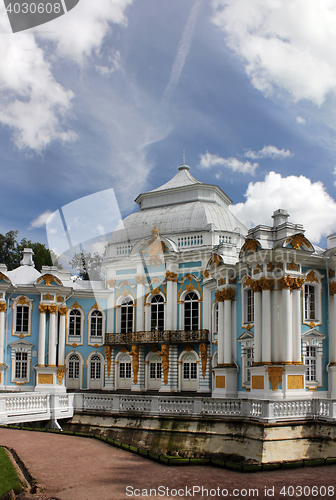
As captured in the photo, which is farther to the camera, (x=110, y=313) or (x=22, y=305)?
(x=110, y=313)

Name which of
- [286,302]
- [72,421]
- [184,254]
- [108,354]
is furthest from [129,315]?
[286,302]

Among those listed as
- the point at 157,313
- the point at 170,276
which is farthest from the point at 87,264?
the point at 170,276

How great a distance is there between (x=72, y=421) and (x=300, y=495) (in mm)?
10306

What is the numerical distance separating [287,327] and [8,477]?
10433 mm

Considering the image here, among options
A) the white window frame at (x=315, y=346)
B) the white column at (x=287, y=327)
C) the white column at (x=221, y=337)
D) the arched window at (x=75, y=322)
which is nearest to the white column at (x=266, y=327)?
the white column at (x=287, y=327)

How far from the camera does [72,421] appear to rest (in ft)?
60.5

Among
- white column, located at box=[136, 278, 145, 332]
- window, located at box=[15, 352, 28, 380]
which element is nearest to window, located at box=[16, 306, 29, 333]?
window, located at box=[15, 352, 28, 380]

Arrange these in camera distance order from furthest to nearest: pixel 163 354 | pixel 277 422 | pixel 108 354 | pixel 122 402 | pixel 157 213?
pixel 157 213 → pixel 108 354 → pixel 163 354 → pixel 122 402 → pixel 277 422

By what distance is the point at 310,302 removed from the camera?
19.0 m

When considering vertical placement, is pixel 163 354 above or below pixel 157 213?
below

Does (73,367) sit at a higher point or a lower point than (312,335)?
lower

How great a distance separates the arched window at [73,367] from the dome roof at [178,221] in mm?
A: 6844

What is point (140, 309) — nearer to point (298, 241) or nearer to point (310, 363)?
point (310, 363)

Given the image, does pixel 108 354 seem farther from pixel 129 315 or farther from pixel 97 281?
pixel 97 281
